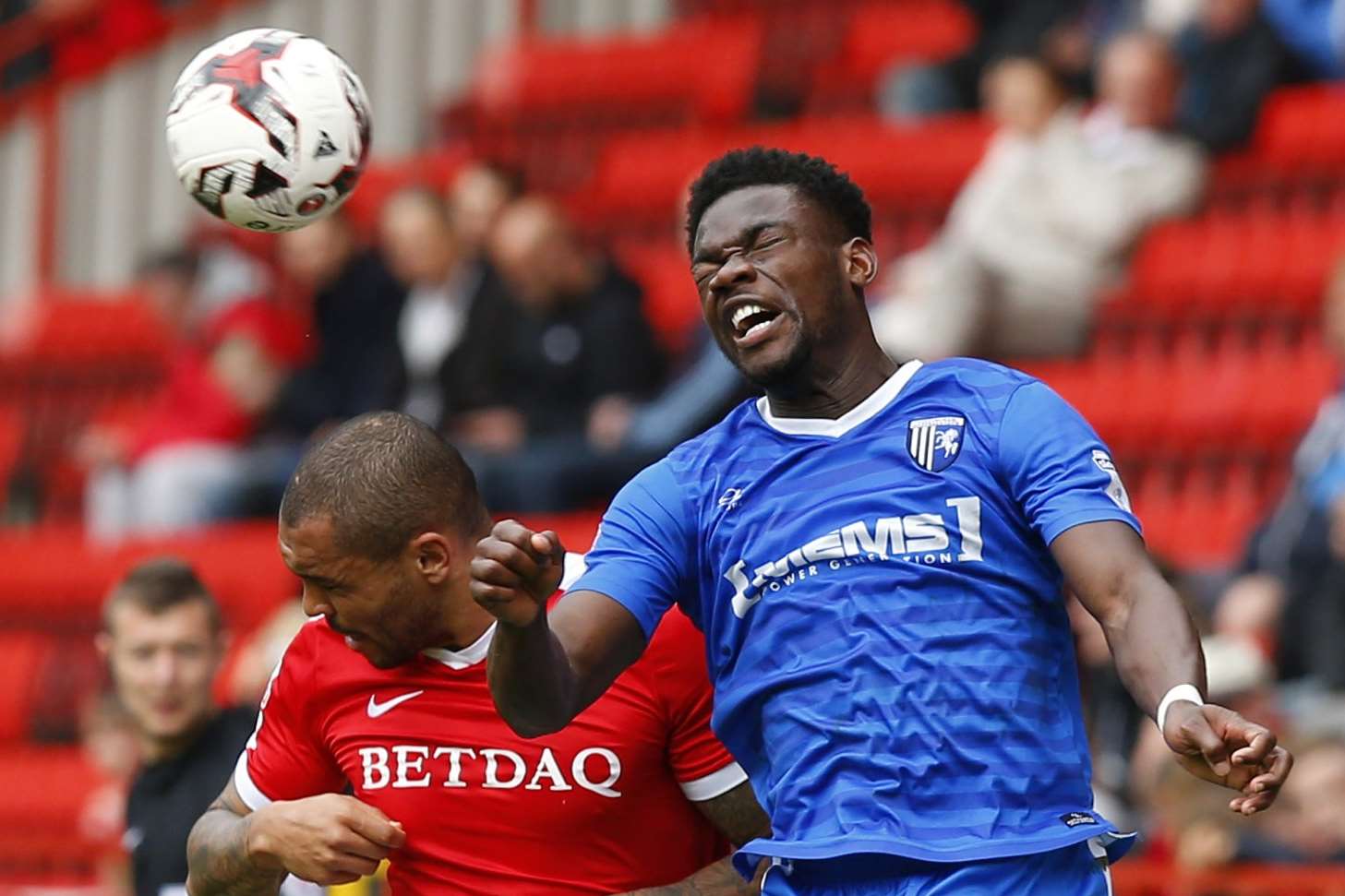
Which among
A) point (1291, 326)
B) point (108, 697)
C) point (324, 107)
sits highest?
point (324, 107)

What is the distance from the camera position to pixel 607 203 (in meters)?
12.9

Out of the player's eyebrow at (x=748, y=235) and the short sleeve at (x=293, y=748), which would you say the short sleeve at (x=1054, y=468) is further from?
the short sleeve at (x=293, y=748)

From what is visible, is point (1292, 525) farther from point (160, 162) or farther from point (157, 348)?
point (160, 162)

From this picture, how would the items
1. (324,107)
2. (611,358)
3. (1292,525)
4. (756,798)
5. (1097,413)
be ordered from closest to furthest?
(756,798) → (324,107) → (1292,525) → (1097,413) → (611,358)

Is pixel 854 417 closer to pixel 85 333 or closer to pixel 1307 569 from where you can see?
pixel 1307 569

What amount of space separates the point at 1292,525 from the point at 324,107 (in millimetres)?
4422

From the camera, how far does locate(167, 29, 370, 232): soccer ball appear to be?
5.22 meters

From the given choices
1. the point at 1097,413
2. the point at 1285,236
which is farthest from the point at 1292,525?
the point at 1285,236

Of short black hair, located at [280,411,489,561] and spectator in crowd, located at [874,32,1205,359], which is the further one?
spectator in crowd, located at [874,32,1205,359]

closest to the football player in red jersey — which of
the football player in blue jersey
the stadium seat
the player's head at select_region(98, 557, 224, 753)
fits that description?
the football player in blue jersey

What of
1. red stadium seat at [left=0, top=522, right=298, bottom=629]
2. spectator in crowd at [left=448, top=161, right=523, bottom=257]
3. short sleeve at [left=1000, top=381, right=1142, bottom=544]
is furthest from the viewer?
spectator in crowd at [left=448, top=161, right=523, bottom=257]

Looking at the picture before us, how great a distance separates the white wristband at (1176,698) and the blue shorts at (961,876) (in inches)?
16.3

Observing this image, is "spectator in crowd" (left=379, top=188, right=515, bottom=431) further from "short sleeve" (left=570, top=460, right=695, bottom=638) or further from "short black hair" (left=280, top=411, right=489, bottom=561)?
"short sleeve" (left=570, top=460, right=695, bottom=638)

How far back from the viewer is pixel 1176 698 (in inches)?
140
